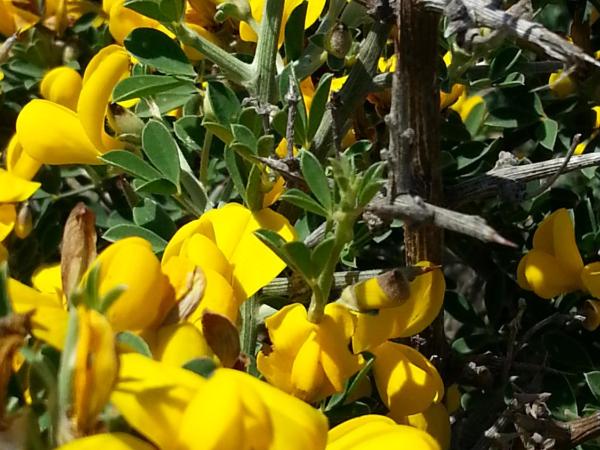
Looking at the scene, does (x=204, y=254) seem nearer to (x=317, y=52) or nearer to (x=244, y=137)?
(x=244, y=137)

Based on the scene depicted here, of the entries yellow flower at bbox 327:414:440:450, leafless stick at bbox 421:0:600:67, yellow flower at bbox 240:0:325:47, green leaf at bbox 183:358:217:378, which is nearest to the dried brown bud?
green leaf at bbox 183:358:217:378

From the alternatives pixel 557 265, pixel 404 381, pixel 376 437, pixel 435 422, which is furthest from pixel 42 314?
pixel 557 265

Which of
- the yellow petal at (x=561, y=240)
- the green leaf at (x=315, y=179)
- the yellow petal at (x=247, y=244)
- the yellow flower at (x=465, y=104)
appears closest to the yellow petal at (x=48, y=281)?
the yellow petal at (x=247, y=244)

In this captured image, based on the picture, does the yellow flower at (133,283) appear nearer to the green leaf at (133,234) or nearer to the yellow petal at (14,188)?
the green leaf at (133,234)

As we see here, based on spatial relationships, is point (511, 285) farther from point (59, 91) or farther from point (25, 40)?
point (25, 40)

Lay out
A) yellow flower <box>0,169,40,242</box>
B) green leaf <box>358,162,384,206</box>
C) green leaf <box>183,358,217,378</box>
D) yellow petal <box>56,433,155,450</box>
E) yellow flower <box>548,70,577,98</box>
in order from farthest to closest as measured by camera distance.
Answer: yellow flower <box>548,70,577,98</box>
yellow flower <box>0,169,40,242</box>
green leaf <box>358,162,384,206</box>
green leaf <box>183,358,217,378</box>
yellow petal <box>56,433,155,450</box>

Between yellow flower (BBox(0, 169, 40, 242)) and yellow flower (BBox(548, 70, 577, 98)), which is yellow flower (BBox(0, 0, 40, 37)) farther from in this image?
yellow flower (BBox(548, 70, 577, 98))
